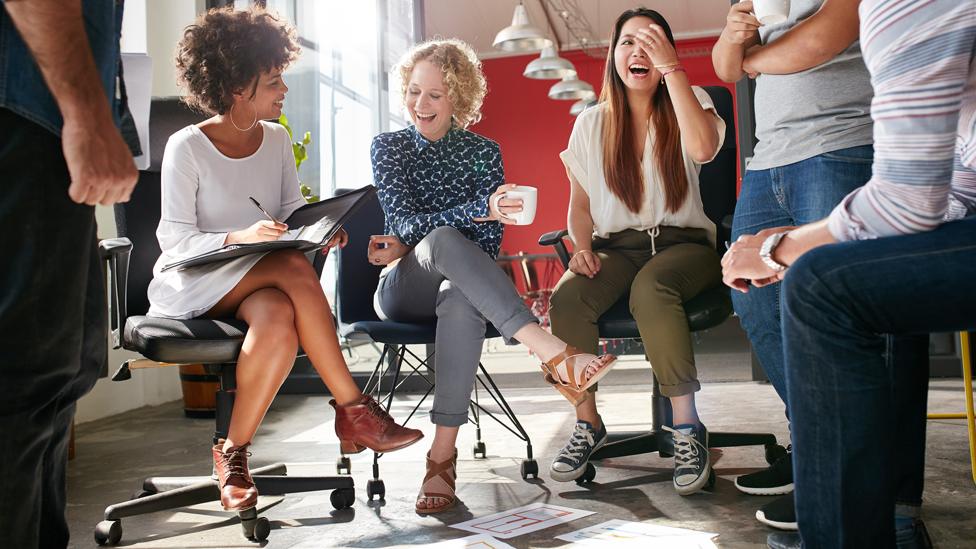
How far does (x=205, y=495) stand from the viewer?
1963 mm

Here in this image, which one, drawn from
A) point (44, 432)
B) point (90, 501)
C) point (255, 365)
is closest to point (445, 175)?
point (255, 365)

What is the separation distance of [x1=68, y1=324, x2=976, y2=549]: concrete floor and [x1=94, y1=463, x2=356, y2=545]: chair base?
5cm

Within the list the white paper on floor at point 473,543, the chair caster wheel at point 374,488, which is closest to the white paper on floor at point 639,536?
the white paper on floor at point 473,543

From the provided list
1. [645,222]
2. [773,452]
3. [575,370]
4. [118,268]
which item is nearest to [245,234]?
[118,268]

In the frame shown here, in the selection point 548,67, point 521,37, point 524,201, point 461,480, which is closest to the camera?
point 524,201

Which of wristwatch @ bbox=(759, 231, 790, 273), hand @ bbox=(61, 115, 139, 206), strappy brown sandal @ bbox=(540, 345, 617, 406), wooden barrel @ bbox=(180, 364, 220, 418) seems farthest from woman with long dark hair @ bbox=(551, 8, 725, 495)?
wooden barrel @ bbox=(180, 364, 220, 418)

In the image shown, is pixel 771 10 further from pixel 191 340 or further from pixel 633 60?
pixel 191 340

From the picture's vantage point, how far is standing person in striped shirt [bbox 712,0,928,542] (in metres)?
1.54

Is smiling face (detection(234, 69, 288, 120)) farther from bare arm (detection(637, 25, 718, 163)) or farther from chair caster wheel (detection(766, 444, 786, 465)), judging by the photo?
chair caster wheel (detection(766, 444, 786, 465))

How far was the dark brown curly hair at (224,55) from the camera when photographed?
2125mm

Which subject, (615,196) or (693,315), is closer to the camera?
(693,315)

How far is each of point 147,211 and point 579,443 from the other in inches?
54.2

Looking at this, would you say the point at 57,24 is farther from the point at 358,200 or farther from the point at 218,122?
the point at 218,122

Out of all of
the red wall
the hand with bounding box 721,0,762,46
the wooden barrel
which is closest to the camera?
the hand with bounding box 721,0,762,46
